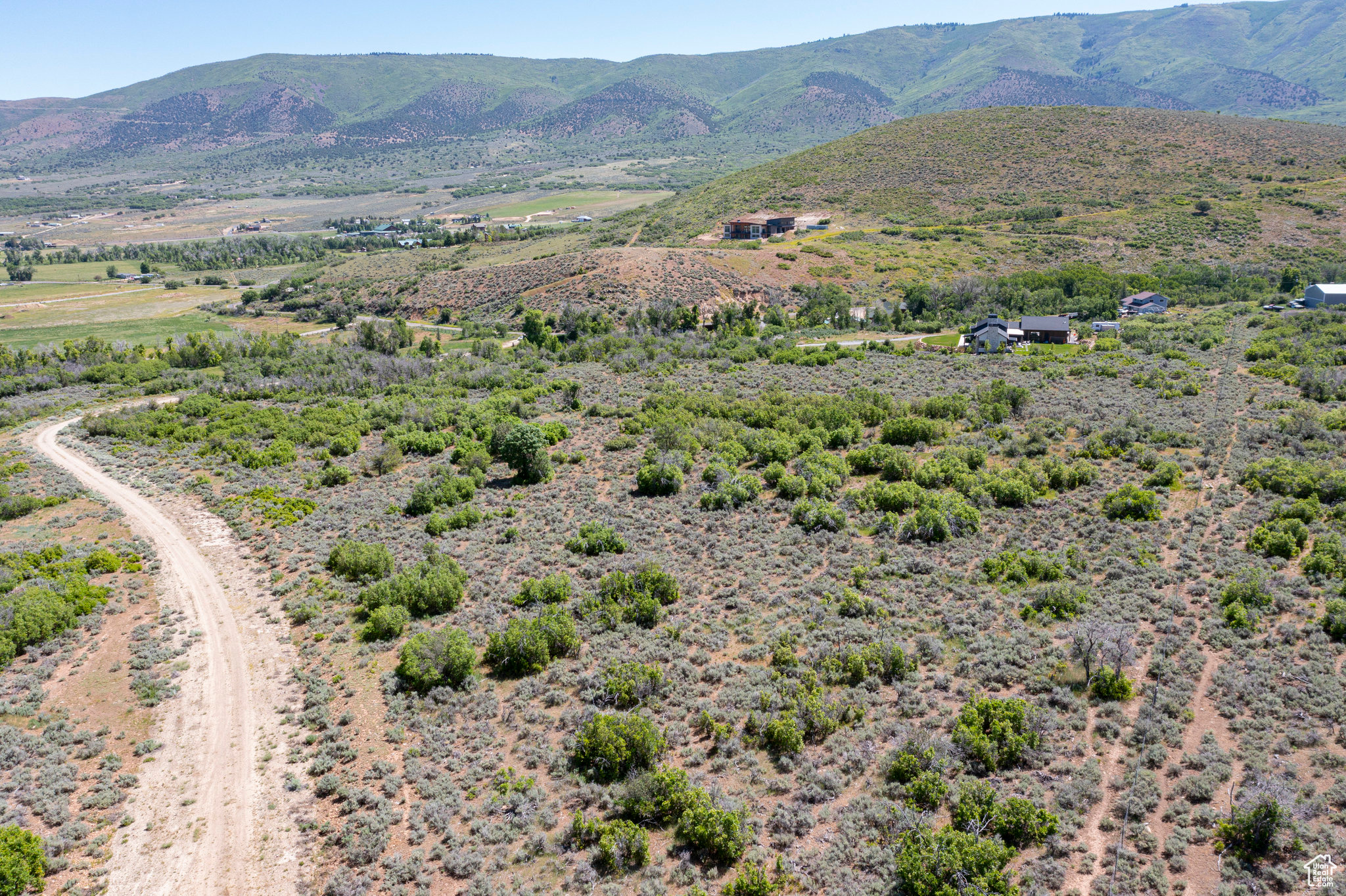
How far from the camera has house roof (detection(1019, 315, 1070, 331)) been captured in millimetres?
47750

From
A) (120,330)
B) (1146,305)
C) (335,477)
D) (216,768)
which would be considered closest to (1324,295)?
(1146,305)

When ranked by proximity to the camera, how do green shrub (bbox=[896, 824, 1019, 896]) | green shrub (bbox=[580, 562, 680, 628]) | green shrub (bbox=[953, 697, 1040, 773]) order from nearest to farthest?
green shrub (bbox=[896, 824, 1019, 896]) < green shrub (bbox=[953, 697, 1040, 773]) < green shrub (bbox=[580, 562, 680, 628])

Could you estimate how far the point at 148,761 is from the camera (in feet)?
42.2

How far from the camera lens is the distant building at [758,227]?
81312 mm

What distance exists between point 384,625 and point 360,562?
361cm

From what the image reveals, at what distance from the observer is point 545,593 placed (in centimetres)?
1789

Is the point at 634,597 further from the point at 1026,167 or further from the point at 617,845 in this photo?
the point at 1026,167

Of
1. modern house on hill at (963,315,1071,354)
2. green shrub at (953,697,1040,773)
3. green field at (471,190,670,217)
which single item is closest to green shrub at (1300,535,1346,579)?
green shrub at (953,697,1040,773)

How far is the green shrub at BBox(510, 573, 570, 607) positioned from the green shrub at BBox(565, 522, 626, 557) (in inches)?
92.3

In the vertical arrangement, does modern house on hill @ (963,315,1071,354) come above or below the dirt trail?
above

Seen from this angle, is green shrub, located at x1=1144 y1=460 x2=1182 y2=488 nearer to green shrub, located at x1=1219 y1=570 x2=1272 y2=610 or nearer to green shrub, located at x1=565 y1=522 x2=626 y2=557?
green shrub, located at x1=1219 y1=570 x2=1272 y2=610

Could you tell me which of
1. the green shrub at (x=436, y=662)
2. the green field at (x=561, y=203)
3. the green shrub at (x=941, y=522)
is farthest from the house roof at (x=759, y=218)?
the green shrub at (x=436, y=662)

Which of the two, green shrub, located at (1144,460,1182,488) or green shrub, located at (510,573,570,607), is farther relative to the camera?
green shrub, located at (1144,460,1182,488)

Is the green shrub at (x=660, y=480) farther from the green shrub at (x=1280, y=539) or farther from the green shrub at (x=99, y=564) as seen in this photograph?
the green shrub at (x=1280, y=539)
